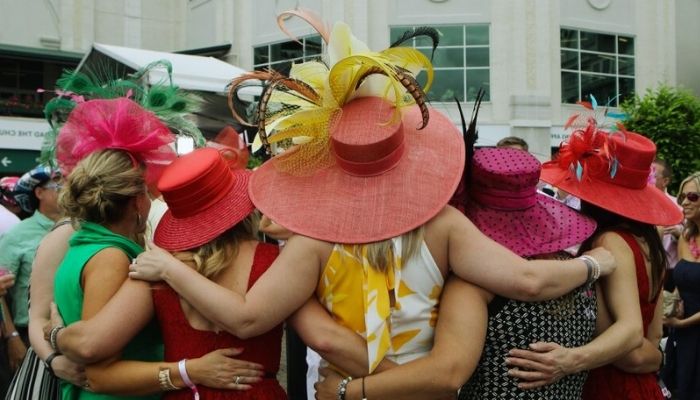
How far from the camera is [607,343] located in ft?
7.19

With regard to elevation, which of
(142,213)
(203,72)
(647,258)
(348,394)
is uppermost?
(203,72)

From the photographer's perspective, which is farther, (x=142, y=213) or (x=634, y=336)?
(x=142, y=213)

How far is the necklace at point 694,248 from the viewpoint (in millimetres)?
4320

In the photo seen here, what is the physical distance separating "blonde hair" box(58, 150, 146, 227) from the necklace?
3534mm

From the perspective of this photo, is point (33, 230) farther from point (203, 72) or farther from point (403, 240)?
point (203, 72)

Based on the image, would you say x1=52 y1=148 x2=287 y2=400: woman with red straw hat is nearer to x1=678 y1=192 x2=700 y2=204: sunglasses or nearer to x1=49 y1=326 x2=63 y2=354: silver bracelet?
x1=49 y1=326 x2=63 y2=354: silver bracelet

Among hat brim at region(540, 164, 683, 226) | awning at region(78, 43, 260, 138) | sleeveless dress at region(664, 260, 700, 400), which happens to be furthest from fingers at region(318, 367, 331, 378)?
awning at region(78, 43, 260, 138)

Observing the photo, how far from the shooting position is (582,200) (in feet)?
8.53

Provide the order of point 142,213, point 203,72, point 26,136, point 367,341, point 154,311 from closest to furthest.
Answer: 1. point 367,341
2. point 154,311
3. point 142,213
4. point 203,72
5. point 26,136

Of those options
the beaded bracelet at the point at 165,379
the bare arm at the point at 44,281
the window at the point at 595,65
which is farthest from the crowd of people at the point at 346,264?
the window at the point at 595,65

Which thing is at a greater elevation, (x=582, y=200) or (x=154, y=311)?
(x=582, y=200)

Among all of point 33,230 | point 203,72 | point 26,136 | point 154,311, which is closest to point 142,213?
point 154,311

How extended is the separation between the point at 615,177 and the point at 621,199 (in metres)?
0.10

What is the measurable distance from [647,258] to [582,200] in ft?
1.02
